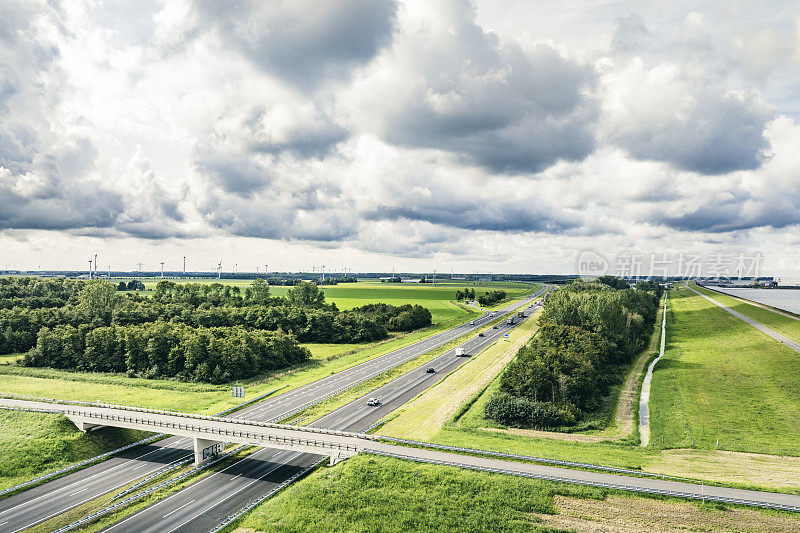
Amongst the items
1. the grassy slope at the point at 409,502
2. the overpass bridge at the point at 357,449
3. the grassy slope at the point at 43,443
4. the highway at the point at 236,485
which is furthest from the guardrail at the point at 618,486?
the grassy slope at the point at 43,443

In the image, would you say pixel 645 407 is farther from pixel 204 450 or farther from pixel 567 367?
pixel 204 450

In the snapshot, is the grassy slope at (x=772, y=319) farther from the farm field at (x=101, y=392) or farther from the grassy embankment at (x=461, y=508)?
the farm field at (x=101, y=392)

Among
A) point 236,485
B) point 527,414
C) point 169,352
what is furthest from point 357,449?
point 169,352

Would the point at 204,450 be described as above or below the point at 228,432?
below

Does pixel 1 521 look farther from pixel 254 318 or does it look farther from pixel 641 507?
pixel 254 318

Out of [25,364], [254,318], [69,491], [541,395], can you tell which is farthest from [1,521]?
[254,318]
